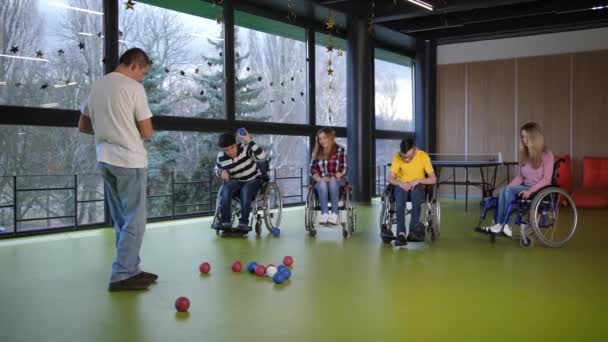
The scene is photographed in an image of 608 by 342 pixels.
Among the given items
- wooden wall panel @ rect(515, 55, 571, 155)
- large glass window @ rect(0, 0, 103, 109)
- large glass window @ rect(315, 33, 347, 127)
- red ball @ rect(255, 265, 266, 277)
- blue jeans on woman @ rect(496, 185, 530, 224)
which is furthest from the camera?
wooden wall panel @ rect(515, 55, 571, 155)

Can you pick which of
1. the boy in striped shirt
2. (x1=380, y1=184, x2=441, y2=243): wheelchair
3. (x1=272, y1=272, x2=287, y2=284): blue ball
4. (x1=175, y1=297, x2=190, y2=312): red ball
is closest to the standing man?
(x1=175, y1=297, x2=190, y2=312): red ball

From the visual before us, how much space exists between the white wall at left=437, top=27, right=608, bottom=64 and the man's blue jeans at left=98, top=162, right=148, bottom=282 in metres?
8.00

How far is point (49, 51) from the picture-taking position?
200 inches

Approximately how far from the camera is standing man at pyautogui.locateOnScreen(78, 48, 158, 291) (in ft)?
9.73

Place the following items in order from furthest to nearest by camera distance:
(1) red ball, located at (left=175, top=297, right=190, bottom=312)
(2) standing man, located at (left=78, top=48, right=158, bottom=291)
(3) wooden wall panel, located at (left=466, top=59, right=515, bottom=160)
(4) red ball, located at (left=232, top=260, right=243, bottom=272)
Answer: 1. (3) wooden wall panel, located at (left=466, top=59, right=515, bottom=160)
2. (4) red ball, located at (left=232, top=260, right=243, bottom=272)
3. (2) standing man, located at (left=78, top=48, right=158, bottom=291)
4. (1) red ball, located at (left=175, top=297, right=190, bottom=312)

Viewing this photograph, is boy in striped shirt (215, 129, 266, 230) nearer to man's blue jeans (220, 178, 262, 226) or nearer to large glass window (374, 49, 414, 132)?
man's blue jeans (220, 178, 262, 226)

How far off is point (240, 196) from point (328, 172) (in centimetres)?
79

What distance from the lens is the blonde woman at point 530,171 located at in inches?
167

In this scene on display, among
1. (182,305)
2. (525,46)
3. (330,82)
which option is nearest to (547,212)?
(182,305)

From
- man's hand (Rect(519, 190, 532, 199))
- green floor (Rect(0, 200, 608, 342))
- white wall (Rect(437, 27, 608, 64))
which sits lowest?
green floor (Rect(0, 200, 608, 342))

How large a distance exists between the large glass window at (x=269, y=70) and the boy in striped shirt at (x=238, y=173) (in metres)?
1.82

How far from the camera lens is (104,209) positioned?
220 inches

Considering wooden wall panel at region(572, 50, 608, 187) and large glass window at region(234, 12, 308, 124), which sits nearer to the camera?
large glass window at region(234, 12, 308, 124)

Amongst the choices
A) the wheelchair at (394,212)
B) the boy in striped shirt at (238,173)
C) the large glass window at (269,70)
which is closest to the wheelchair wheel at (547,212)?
the wheelchair at (394,212)
